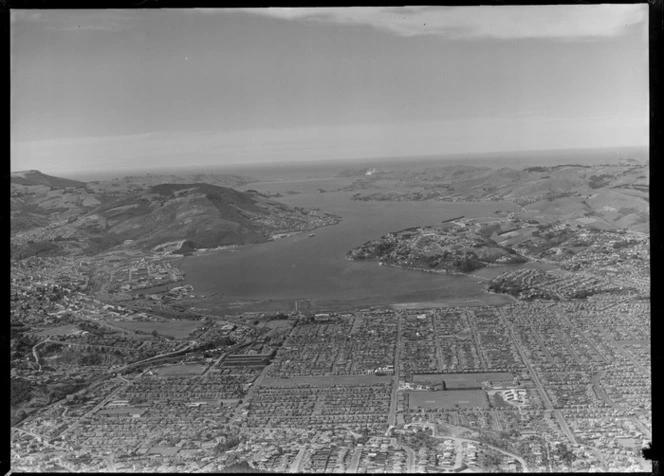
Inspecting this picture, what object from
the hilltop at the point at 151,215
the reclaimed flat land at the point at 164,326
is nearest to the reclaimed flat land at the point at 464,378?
the hilltop at the point at 151,215

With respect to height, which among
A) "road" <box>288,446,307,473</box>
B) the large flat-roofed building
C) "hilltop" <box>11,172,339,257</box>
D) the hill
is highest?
the hill

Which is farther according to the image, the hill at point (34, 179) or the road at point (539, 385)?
the hill at point (34, 179)

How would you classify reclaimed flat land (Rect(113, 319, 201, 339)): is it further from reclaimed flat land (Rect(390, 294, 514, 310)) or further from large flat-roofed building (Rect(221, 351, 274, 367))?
reclaimed flat land (Rect(390, 294, 514, 310))

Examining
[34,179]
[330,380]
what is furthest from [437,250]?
[34,179]

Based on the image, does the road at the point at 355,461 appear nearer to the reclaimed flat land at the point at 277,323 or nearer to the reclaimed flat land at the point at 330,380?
the reclaimed flat land at the point at 330,380

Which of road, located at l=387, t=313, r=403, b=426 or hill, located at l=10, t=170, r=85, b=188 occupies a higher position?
hill, located at l=10, t=170, r=85, b=188

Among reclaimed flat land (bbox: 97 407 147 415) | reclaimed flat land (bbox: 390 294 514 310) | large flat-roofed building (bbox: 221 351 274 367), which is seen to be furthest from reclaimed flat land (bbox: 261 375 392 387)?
reclaimed flat land (bbox: 97 407 147 415)

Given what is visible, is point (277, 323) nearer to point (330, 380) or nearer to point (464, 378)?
point (330, 380)

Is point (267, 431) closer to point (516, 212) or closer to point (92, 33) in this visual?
point (516, 212)
